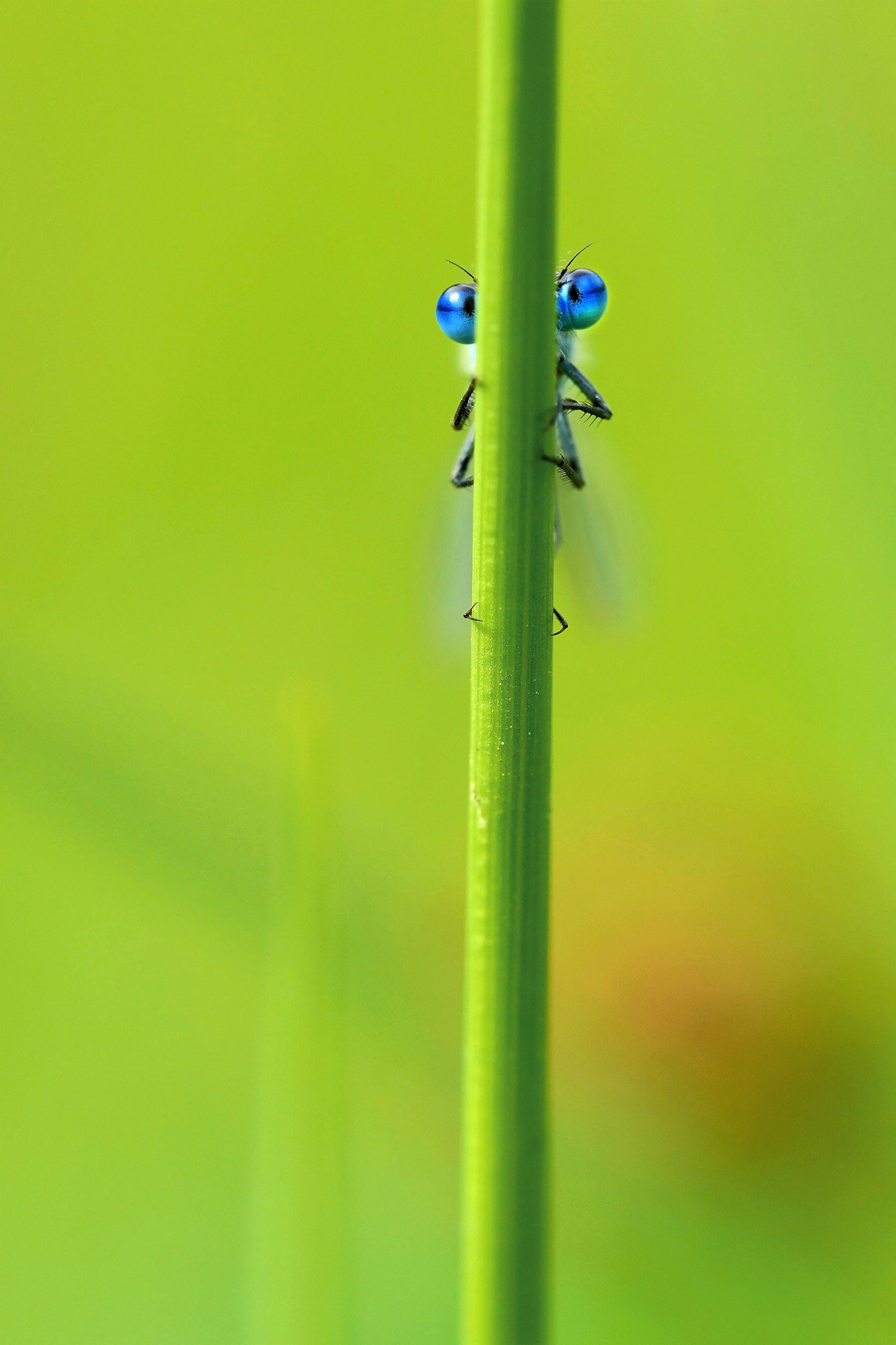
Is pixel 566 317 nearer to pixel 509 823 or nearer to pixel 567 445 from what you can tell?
pixel 567 445

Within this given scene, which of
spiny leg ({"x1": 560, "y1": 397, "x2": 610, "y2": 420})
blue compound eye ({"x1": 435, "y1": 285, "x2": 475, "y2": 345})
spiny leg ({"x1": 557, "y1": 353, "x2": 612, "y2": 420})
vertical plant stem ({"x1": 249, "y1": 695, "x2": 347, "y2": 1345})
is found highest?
blue compound eye ({"x1": 435, "y1": 285, "x2": 475, "y2": 345})

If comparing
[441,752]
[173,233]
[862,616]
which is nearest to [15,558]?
[173,233]

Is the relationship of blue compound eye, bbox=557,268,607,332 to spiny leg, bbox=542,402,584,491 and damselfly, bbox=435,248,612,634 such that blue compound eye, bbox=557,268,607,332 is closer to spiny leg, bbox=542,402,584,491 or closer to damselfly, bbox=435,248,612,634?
damselfly, bbox=435,248,612,634

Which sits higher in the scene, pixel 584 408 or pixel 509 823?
pixel 584 408

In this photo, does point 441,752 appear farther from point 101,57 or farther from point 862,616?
point 101,57

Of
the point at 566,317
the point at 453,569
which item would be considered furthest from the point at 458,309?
the point at 453,569

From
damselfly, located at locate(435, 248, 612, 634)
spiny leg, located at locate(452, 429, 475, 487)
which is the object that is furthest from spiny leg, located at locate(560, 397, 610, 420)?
spiny leg, located at locate(452, 429, 475, 487)

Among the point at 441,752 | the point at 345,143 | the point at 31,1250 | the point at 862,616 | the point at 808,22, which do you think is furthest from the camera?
the point at 345,143
